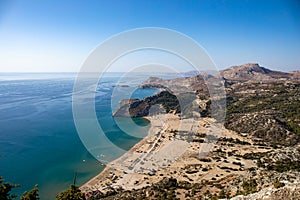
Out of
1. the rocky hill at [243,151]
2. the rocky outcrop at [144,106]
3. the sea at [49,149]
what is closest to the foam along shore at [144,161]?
the sea at [49,149]

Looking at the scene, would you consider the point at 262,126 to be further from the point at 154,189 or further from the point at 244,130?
Result: the point at 154,189

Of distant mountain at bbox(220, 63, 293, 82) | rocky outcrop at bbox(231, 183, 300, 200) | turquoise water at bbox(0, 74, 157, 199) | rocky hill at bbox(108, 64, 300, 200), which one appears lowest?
turquoise water at bbox(0, 74, 157, 199)

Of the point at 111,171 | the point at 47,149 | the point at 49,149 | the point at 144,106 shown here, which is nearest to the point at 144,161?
the point at 111,171

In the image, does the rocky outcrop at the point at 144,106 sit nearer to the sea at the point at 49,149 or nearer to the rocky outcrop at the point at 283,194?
the sea at the point at 49,149

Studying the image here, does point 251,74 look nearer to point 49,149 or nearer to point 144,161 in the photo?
point 144,161

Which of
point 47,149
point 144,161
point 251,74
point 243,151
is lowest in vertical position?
point 47,149

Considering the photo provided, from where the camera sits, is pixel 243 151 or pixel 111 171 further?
pixel 243 151

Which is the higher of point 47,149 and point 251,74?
point 251,74

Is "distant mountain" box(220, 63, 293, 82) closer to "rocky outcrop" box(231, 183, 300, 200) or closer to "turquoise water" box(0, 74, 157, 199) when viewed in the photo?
"turquoise water" box(0, 74, 157, 199)

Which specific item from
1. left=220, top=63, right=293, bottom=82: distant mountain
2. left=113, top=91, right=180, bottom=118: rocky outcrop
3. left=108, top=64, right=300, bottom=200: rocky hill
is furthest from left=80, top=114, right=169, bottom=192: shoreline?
left=220, top=63, right=293, bottom=82: distant mountain

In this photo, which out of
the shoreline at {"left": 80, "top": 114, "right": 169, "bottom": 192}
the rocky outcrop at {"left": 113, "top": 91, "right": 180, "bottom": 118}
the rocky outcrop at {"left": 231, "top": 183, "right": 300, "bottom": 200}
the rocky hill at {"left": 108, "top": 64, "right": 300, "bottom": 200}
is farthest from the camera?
the rocky outcrop at {"left": 113, "top": 91, "right": 180, "bottom": 118}
